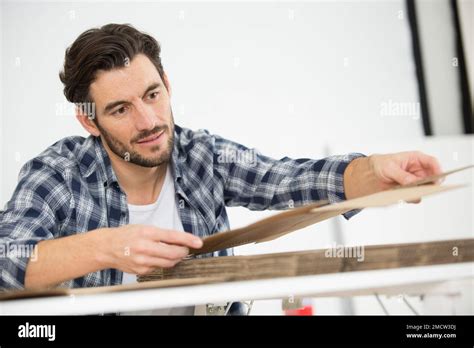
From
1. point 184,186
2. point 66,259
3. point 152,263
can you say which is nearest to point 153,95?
point 184,186

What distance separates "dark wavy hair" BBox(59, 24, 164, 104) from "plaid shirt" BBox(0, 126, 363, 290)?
184 millimetres

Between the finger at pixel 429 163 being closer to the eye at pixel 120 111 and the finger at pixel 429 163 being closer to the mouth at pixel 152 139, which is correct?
the mouth at pixel 152 139

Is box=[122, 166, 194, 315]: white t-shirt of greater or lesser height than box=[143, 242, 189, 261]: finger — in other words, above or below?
above

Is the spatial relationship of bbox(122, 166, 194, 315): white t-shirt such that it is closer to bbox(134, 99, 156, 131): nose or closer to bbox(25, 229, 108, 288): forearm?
bbox(134, 99, 156, 131): nose

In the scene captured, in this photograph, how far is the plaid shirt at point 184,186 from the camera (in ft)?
4.31

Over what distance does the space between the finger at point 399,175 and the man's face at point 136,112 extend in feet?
2.38

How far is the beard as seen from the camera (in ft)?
5.16

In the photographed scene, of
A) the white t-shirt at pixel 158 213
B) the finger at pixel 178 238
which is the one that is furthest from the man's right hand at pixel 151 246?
the white t-shirt at pixel 158 213

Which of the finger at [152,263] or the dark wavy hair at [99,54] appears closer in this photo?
A: the finger at [152,263]

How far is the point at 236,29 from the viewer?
2889mm

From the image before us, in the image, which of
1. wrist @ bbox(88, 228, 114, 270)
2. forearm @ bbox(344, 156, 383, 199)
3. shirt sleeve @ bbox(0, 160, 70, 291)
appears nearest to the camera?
wrist @ bbox(88, 228, 114, 270)

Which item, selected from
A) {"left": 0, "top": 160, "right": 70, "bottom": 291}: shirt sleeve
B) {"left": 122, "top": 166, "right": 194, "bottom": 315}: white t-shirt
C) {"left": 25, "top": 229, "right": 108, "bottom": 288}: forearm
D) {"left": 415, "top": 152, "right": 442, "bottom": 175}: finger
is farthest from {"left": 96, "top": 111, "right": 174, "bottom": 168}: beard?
{"left": 415, "top": 152, "right": 442, "bottom": 175}: finger

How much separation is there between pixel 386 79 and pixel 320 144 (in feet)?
1.80
